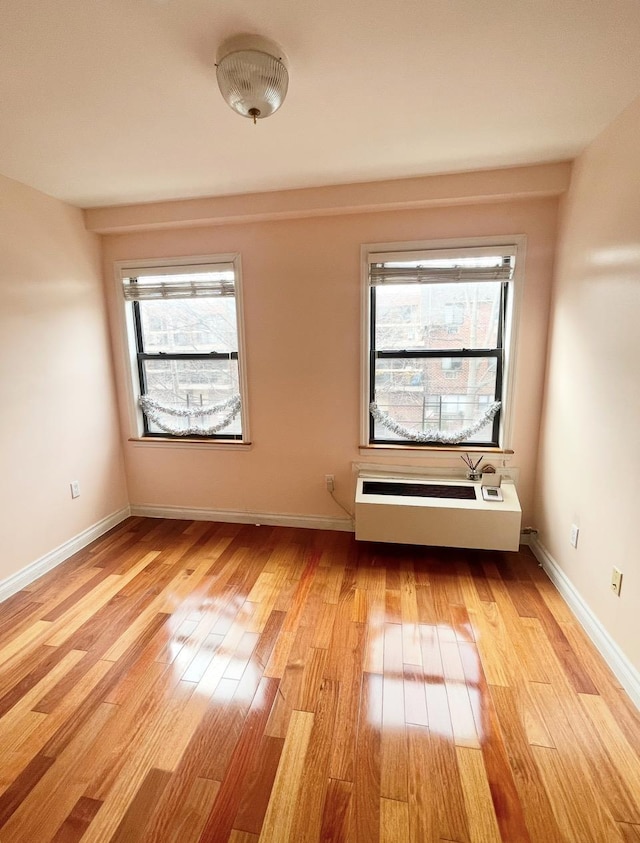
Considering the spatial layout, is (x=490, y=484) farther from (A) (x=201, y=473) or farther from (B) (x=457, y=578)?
(A) (x=201, y=473)

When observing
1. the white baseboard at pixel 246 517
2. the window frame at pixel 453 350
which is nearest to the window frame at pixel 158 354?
the white baseboard at pixel 246 517

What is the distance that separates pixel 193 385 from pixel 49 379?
3.16 ft

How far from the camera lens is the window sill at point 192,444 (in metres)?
3.05

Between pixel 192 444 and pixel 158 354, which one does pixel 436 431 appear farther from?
pixel 158 354

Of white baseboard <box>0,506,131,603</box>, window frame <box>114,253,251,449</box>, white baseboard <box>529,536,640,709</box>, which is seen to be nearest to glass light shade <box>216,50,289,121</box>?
window frame <box>114,253,251,449</box>

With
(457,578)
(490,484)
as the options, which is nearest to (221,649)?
(457,578)

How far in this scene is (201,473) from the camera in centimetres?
317

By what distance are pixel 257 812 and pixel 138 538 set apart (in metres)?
2.19

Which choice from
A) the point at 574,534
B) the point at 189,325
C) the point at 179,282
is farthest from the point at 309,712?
the point at 179,282

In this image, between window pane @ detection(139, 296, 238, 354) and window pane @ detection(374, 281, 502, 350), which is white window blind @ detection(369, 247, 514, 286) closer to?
window pane @ detection(374, 281, 502, 350)

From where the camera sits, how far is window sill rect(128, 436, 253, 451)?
3051mm

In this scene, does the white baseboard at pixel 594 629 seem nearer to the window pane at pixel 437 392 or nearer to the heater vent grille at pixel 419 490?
the heater vent grille at pixel 419 490

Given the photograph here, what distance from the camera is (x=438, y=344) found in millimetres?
2709

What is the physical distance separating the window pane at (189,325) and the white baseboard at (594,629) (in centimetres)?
265
